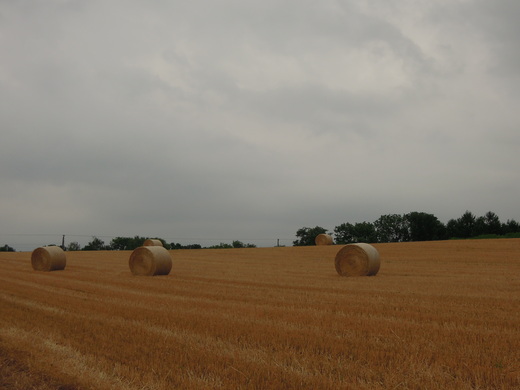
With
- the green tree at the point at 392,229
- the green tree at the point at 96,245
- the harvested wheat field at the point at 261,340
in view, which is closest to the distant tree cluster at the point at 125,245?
the green tree at the point at 96,245

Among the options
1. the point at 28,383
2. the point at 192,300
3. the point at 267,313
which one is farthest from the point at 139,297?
the point at 28,383

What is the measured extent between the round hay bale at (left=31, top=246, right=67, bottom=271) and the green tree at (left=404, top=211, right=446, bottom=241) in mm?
73124

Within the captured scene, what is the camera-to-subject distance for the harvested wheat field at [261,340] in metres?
4.83

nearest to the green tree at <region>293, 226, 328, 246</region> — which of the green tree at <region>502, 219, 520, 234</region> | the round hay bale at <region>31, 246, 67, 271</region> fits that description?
the green tree at <region>502, 219, 520, 234</region>

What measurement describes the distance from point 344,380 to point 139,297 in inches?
305

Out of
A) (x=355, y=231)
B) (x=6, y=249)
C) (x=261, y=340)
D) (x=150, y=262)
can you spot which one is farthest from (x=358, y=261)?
(x=355, y=231)

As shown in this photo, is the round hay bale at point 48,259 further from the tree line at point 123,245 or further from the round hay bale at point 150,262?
the tree line at point 123,245

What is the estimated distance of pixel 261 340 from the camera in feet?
21.2

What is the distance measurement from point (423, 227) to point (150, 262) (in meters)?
76.6

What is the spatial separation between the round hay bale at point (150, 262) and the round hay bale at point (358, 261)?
765 cm

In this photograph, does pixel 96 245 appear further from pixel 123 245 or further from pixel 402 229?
pixel 402 229

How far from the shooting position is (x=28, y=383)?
4898 mm

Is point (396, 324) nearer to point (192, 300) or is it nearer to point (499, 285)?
point (192, 300)

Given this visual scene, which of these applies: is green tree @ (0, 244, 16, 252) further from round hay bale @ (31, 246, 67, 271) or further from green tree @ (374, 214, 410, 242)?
green tree @ (374, 214, 410, 242)
